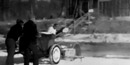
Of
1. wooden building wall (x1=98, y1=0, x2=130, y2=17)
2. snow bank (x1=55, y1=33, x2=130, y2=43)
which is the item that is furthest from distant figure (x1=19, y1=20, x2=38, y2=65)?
wooden building wall (x1=98, y1=0, x2=130, y2=17)

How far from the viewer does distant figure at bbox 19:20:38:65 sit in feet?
37.1

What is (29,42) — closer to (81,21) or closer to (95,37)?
(95,37)

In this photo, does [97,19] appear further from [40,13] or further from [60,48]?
[60,48]

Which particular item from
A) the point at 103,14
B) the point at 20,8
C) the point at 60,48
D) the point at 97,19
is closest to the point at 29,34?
the point at 60,48

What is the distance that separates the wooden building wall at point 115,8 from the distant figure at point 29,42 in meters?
25.0

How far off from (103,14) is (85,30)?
5.24 metres

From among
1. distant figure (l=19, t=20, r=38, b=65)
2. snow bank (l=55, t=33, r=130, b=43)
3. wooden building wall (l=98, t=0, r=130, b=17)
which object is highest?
wooden building wall (l=98, t=0, r=130, b=17)

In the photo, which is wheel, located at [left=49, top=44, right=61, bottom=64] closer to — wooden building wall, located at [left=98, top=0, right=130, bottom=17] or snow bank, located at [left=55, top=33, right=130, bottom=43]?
snow bank, located at [left=55, top=33, right=130, bottom=43]

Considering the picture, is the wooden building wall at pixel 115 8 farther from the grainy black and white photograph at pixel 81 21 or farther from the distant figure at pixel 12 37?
the distant figure at pixel 12 37

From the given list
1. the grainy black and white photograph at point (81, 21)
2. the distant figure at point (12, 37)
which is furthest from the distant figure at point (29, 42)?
the grainy black and white photograph at point (81, 21)

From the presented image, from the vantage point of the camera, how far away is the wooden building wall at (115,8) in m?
36.0

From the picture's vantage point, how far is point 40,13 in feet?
128

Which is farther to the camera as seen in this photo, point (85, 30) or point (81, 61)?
point (85, 30)

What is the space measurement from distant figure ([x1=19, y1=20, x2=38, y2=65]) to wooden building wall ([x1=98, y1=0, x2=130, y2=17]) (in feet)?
82.1
